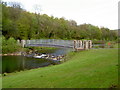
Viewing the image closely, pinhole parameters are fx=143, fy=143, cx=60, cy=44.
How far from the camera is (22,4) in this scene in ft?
148

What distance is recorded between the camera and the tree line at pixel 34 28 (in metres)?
35.5

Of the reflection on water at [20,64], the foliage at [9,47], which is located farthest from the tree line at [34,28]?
the reflection on water at [20,64]

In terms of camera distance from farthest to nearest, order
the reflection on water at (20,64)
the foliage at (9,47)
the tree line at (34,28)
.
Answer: the tree line at (34,28) → the foliage at (9,47) → the reflection on water at (20,64)

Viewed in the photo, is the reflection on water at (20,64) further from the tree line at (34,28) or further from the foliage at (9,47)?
the tree line at (34,28)

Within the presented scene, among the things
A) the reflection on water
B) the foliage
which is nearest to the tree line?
the foliage

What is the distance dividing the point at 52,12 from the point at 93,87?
185 feet

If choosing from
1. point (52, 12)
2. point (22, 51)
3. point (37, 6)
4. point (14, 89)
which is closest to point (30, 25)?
point (37, 6)

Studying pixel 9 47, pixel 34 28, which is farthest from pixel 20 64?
pixel 34 28

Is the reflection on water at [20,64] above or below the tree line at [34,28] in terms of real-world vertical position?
below

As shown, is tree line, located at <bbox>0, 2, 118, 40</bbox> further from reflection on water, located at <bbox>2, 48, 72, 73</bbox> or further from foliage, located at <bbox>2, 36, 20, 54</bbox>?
reflection on water, located at <bbox>2, 48, 72, 73</bbox>

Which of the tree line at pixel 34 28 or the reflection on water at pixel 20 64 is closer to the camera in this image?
the reflection on water at pixel 20 64

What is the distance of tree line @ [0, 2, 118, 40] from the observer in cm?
3553

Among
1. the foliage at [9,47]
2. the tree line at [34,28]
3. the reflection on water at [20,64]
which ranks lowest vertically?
the reflection on water at [20,64]

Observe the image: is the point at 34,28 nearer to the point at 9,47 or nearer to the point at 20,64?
the point at 9,47
